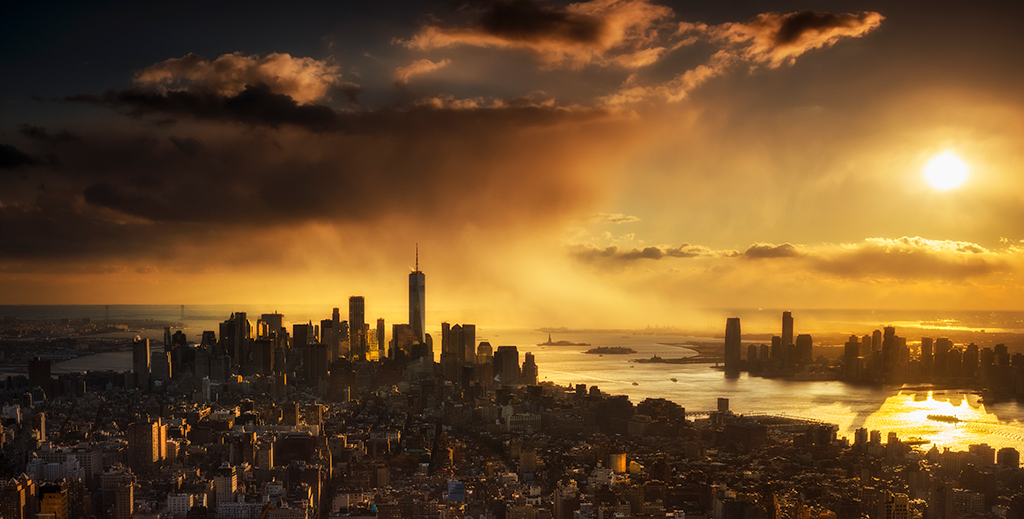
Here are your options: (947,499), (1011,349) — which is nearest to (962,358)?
(1011,349)

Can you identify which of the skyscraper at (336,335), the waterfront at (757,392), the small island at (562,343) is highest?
the skyscraper at (336,335)

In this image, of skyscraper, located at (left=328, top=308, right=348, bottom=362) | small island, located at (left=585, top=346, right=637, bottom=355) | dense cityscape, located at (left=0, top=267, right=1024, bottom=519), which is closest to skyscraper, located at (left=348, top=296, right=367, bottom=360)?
skyscraper, located at (left=328, top=308, right=348, bottom=362)

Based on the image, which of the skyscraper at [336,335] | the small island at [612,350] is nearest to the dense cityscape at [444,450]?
the skyscraper at [336,335]

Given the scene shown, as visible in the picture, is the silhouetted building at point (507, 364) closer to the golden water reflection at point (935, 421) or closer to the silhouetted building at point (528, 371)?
the silhouetted building at point (528, 371)

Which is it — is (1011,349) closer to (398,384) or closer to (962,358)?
(962,358)

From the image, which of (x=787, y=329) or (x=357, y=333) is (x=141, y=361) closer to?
(x=357, y=333)
